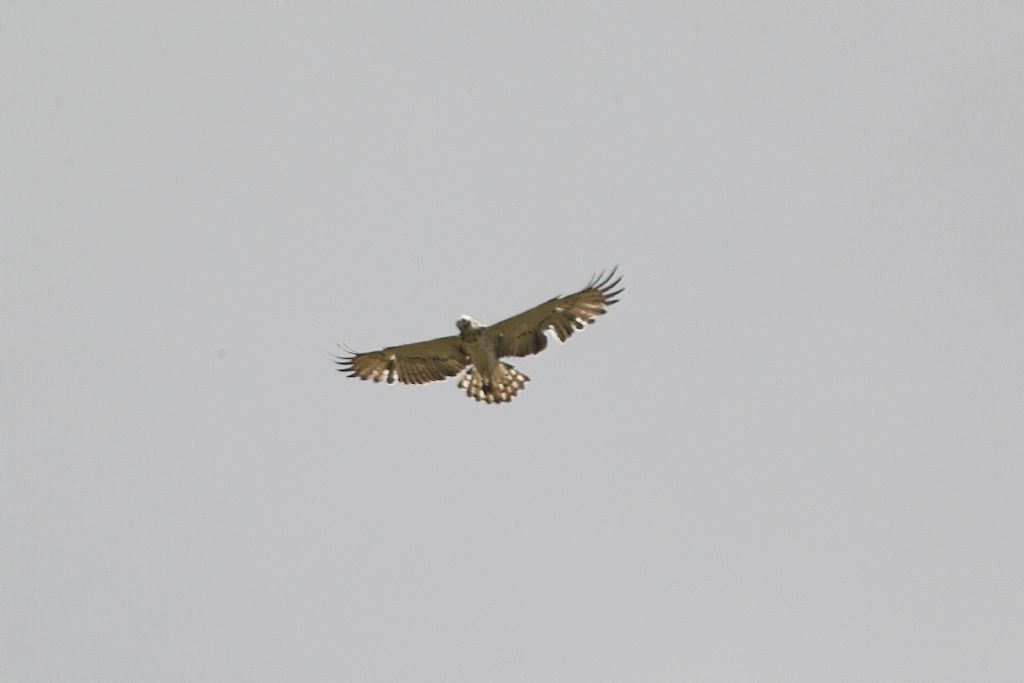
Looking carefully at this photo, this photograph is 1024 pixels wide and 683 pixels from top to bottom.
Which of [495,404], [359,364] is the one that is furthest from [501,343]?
[359,364]

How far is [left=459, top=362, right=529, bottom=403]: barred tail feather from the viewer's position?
27344 mm

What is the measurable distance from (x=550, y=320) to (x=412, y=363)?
276cm

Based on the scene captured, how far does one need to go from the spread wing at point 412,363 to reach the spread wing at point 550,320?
2.93 ft

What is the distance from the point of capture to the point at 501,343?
1067 inches

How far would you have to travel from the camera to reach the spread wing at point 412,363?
90.5ft

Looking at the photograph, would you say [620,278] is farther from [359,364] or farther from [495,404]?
[359,364]

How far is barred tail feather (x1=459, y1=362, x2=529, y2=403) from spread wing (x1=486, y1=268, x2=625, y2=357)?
1.15 ft

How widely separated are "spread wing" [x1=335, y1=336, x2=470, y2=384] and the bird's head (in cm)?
46

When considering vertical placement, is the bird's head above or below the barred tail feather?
above

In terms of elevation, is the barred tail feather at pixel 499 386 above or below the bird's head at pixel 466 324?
below

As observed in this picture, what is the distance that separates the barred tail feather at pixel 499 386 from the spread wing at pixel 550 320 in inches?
13.8

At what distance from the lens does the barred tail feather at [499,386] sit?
27344 mm

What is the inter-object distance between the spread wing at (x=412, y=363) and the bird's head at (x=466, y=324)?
1.50 ft

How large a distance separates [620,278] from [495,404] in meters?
3.04
